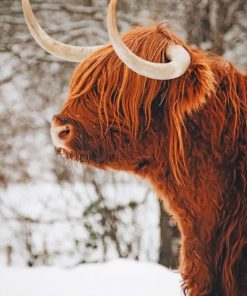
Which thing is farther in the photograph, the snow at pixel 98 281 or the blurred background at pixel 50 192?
the blurred background at pixel 50 192

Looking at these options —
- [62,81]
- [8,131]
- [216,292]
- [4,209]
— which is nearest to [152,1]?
[62,81]

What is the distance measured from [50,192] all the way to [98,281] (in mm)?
1091

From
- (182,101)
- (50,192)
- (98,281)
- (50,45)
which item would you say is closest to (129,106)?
(182,101)

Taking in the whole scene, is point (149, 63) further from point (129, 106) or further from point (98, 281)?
point (98, 281)

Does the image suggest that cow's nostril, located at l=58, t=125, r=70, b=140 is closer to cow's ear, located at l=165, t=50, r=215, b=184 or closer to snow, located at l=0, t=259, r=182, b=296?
cow's ear, located at l=165, t=50, r=215, b=184

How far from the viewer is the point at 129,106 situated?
1307 mm

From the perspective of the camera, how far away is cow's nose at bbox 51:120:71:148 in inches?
50.1

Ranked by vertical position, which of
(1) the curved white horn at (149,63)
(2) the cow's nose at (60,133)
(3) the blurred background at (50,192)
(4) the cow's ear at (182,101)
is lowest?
(3) the blurred background at (50,192)

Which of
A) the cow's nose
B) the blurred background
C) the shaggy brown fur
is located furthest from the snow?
the cow's nose

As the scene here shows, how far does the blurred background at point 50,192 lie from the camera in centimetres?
312

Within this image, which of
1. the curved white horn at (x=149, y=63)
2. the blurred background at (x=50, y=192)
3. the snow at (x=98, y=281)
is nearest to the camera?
the curved white horn at (x=149, y=63)

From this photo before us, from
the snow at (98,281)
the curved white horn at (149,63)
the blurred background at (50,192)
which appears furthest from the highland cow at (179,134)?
the blurred background at (50,192)

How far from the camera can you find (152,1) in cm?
274

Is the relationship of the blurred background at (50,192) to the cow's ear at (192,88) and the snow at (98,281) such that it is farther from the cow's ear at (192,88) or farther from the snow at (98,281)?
the cow's ear at (192,88)
